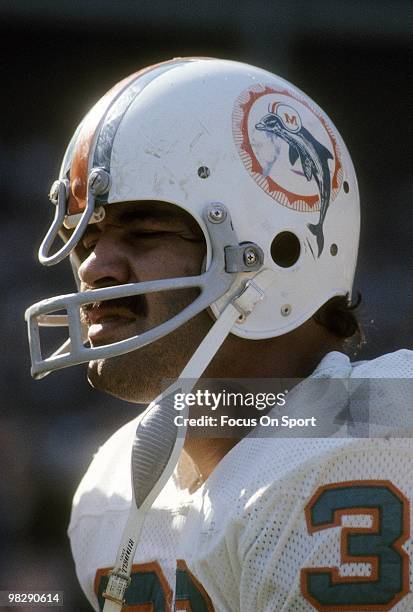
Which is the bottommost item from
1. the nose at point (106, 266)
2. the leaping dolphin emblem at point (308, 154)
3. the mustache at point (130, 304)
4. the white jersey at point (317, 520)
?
the white jersey at point (317, 520)

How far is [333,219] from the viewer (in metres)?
1.71

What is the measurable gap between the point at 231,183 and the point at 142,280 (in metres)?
0.18

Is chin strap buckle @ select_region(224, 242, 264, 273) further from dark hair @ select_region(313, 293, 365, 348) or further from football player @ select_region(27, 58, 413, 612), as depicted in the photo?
dark hair @ select_region(313, 293, 365, 348)

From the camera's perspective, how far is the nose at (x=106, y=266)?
163cm

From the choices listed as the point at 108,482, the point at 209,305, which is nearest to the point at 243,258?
the point at 209,305

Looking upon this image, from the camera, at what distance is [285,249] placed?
1.69 m

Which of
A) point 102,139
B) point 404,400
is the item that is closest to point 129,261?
point 102,139

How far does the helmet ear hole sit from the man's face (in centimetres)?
10

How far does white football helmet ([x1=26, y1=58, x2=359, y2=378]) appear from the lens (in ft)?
5.35

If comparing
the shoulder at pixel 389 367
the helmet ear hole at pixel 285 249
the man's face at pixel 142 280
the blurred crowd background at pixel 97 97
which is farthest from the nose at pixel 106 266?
the blurred crowd background at pixel 97 97

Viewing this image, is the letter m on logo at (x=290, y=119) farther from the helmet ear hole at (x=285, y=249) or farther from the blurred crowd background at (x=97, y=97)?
the blurred crowd background at (x=97, y=97)

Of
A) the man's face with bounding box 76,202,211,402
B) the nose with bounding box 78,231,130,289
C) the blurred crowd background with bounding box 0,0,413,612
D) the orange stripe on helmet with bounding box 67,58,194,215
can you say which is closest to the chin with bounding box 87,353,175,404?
the man's face with bounding box 76,202,211,402

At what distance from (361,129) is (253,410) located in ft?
7.67

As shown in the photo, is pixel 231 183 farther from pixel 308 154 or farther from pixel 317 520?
pixel 317 520
